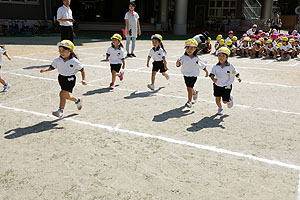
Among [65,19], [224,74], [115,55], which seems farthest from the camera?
[65,19]

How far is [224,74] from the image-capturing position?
5996 millimetres

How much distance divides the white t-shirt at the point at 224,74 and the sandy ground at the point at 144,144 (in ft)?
2.32

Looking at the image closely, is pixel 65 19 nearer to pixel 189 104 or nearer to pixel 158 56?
pixel 158 56

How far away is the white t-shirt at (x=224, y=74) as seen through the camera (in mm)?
5975

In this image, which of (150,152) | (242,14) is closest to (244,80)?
(150,152)

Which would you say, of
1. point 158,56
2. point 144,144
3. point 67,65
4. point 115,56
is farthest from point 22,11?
point 144,144

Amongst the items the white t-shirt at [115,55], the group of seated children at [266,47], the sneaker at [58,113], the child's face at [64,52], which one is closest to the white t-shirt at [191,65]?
the white t-shirt at [115,55]

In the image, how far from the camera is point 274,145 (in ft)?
15.4

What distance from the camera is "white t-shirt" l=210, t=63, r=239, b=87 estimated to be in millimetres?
5975

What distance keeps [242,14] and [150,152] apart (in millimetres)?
35978

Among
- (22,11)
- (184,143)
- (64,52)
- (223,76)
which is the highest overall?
(22,11)

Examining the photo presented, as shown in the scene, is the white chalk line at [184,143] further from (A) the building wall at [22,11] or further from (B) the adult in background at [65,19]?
(A) the building wall at [22,11]

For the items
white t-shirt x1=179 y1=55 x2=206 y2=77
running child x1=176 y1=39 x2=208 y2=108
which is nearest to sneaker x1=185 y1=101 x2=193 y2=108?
running child x1=176 y1=39 x2=208 y2=108

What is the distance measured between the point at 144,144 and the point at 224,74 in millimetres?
2488
